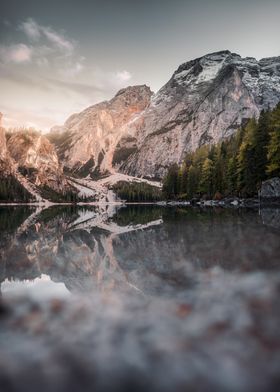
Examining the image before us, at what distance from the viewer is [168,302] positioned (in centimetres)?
490

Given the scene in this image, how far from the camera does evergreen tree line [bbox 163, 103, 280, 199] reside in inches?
1619

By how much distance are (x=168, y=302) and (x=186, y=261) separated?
10.3 feet

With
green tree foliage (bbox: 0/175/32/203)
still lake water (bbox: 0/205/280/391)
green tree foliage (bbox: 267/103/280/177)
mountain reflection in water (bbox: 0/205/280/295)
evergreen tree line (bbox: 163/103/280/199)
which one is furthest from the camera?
green tree foliage (bbox: 0/175/32/203)

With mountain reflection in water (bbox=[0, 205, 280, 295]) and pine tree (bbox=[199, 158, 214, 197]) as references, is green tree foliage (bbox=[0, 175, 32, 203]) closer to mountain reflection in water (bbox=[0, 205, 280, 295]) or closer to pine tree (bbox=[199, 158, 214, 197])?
pine tree (bbox=[199, 158, 214, 197])

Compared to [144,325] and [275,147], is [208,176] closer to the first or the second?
[275,147]

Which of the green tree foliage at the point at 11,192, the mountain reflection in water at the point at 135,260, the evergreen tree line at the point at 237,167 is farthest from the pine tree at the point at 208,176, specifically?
the green tree foliage at the point at 11,192

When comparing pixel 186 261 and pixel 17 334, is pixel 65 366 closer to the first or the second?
pixel 17 334

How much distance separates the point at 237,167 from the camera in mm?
53125

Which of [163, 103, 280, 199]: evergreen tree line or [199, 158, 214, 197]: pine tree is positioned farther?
[199, 158, 214, 197]: pine tree

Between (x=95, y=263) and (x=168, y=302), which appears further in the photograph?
(x=95, y=263)

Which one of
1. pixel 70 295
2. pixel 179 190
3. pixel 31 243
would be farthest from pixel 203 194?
pixel 70 295

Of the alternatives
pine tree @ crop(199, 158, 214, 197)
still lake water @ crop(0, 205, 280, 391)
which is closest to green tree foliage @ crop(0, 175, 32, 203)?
pine tree @ crop(199, 158, 214, 197)

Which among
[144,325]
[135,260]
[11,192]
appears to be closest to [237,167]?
[135,260]

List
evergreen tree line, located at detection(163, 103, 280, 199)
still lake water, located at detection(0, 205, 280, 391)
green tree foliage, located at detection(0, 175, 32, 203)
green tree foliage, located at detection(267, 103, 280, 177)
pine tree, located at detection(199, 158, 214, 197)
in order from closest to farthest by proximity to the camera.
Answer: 1. still lake water, located at detection(0, 205, 280, 391)
2. green tree foliage, located at detection(267, 103, 280, 177)
3. evergreen tree line, located at detection(163, 103, 280, 199)
4. pine tree, located at detection(199, 158, 214, 197)
5. green tree foliage, located at detection(0, 175, 32, 203)
